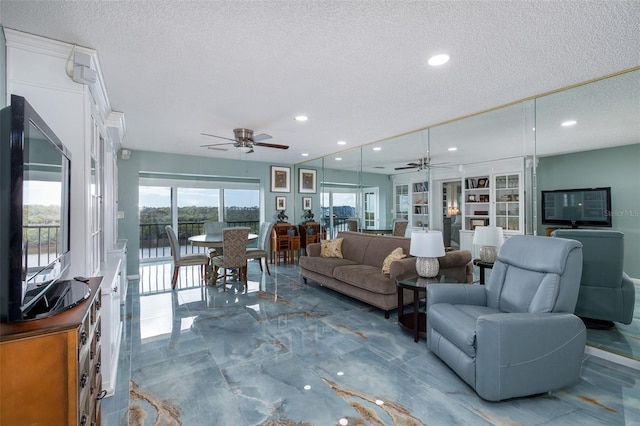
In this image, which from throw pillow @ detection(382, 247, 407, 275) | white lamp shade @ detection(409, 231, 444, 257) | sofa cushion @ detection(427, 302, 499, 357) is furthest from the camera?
throw pillow @ detection(382, 247, 407, 275)

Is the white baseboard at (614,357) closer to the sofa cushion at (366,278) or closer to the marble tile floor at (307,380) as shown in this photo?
the marble tile floor at (307,380)

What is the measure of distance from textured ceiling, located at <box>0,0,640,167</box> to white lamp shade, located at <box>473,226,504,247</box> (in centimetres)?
146

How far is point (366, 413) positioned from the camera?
76.1 inches

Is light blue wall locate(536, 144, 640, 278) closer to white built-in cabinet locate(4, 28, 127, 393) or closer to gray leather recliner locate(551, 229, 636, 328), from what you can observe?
gray leather recliner locate(551, 229, 636, 328)

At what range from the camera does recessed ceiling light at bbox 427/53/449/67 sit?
2291 millimetres

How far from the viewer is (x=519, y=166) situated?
141 inches

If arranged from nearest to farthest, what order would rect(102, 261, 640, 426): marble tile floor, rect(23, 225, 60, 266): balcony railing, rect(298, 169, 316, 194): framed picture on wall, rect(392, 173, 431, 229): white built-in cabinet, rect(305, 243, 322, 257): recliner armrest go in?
rect(23, 225, 60, 266): balcony railing
rect(102, 261, 640, 426): marble tile floor
rect(392, 173, 431, 229): white built-in cabinet
rect(305, 243, 322, 257): recliner armrest
rect(298, 169, 316, 194): framed picture on wall

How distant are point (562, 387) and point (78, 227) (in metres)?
3.66

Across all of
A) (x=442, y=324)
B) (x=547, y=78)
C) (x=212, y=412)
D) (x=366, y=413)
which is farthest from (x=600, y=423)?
(x=547, y=78)

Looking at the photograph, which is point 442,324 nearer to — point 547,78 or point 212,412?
point 212,412

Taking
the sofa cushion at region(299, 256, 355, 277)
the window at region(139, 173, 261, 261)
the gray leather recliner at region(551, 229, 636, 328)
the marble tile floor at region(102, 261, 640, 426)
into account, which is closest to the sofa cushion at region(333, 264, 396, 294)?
the sofa cushion at region(299, 256, 355, 277)

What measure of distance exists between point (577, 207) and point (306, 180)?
5.59m

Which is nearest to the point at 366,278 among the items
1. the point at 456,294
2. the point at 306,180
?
the point at 456,294

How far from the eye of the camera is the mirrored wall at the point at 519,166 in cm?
277
